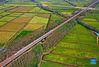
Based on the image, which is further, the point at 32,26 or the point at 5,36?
the point at 32,26

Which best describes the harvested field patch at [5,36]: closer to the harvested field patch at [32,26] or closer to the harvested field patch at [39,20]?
the harvested field patch at [32,26]

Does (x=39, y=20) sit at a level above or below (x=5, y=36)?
above

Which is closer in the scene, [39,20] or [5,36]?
[5,36]

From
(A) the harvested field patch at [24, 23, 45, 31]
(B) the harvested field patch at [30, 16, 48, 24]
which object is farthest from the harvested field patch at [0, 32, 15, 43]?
(B) the harvested field patch at [30, 16, 48, 24]

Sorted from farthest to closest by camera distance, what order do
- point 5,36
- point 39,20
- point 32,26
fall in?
point 39,20
point 32,26
point 5,36

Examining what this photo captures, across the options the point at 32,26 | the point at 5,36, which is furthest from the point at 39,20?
the point at 5,36

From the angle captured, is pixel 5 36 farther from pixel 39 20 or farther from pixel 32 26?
pixel 39 20

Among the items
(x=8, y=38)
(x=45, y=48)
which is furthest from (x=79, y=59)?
(x=8, y=38)

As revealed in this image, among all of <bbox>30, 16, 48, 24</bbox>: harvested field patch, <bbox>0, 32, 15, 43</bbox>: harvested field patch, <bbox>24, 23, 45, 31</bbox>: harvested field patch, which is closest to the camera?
<bbox>0, 32, 15, 43</bbox>: harvested field patch

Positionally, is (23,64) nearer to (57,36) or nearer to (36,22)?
(57,36)

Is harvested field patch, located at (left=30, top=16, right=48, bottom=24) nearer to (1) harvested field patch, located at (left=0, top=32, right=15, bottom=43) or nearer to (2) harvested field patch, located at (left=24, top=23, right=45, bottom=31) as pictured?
(2) harvested field patch, located at (left=24, top=23, right=45, bottom=31)

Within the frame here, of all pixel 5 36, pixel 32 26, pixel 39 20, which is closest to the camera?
pixel 5 36
